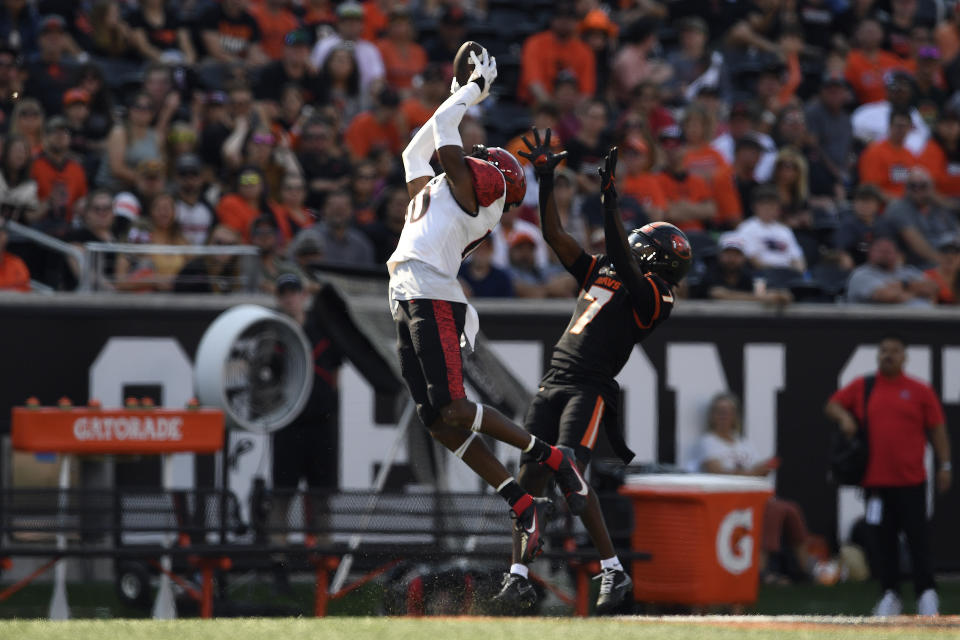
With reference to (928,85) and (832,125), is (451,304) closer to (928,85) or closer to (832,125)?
(832,125)

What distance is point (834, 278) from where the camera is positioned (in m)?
15.2

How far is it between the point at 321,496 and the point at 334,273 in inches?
63.3

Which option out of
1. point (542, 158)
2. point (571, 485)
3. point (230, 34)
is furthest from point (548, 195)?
point (230, 34)

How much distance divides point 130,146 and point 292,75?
228 cm

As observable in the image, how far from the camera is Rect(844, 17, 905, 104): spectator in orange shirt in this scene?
18922 millimetres

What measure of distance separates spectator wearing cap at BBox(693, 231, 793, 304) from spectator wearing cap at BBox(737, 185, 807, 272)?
0.40 meters

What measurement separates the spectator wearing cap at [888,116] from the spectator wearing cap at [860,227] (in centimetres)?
166

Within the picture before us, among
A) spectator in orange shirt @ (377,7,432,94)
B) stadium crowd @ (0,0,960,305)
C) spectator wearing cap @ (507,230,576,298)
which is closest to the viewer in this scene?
stadium crowd @ (0,0,960,305)

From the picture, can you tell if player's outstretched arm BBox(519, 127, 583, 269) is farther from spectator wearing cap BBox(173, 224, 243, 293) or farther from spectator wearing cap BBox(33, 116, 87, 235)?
spectator wearing cap BBox(33, 116, 87, 235)

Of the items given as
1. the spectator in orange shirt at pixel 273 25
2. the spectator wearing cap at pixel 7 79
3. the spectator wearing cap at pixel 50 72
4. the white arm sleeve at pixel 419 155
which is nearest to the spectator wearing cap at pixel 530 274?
the spectator in orange shirt at pixel 273 25

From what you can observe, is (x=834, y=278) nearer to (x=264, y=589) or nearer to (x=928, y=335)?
(x=928, y=335)

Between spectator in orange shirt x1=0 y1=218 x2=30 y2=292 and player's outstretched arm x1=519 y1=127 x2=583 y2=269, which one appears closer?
player's outstretched arm x1=519 y1=127 x2=583 y2=269

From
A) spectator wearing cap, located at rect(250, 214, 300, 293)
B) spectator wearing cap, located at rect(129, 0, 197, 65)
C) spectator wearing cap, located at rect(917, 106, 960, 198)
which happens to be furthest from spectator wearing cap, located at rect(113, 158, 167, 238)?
spectator wearing cap, located at rect(917, 106, 960, 198)

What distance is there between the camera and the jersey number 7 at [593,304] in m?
9.24
